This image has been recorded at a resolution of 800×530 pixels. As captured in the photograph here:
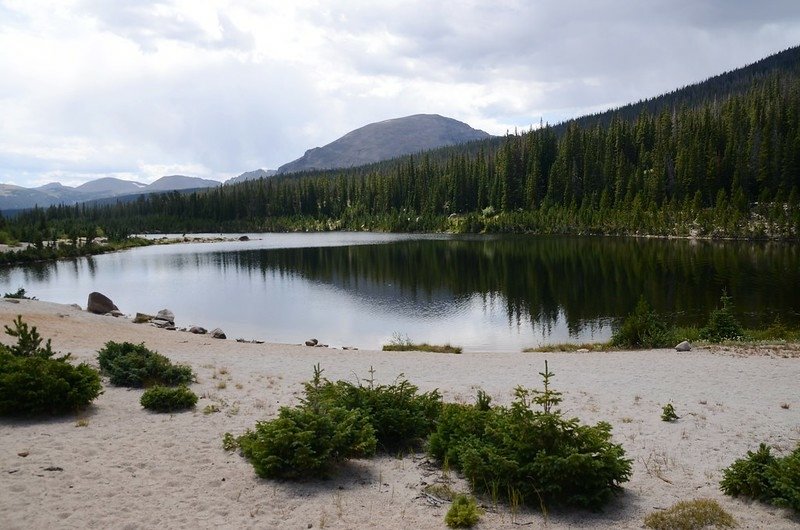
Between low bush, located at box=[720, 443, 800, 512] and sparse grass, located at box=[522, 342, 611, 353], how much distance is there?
16.8 meters

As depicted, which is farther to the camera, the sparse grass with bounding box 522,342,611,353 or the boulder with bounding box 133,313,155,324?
the boulder with bounding box 133,313,155,324

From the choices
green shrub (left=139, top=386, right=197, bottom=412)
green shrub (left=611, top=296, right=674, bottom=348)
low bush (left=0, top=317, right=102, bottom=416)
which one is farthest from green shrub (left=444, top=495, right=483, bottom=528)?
green shrub (left=611, top=296, right=674, bottom=348)

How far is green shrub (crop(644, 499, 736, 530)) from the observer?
731 cm

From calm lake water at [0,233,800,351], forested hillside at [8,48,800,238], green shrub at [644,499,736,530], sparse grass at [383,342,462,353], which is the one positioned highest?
forested hillside at [8,48,800,238]

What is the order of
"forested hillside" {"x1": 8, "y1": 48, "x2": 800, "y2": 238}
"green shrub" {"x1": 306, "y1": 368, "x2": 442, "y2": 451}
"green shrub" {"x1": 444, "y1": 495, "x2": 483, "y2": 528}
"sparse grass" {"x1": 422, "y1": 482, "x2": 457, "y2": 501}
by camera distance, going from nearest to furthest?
"green shrub" {"x1": 444, "y1": 495, "x2": 483, "y2": 528}, "sparse grass" {"x1": 422, "y1": 482, "x2": 457, "y2": 501}, "green shrub" {"x1": 306, "y1": 368, "x2": 442, "y2": 451}, "forested hillside" {"x1": 8, "y1": 48, "x2": 800, "y2": 238}

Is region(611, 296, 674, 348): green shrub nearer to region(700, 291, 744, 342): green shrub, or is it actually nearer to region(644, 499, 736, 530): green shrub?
region(700, 291, 744, 342): green shrub

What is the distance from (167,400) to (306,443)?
618 centimetres

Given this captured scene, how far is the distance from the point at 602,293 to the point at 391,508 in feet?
123

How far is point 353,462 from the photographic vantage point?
33.9 feet

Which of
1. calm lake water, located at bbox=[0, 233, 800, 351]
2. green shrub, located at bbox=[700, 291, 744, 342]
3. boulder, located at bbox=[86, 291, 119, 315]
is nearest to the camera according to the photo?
green shrub, located at bbox=[700, 291, 744, 342]

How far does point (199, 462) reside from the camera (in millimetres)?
10016

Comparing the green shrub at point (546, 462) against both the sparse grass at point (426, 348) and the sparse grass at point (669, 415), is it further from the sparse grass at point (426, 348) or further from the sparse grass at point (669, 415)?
the sparse grass at point (426, 348)

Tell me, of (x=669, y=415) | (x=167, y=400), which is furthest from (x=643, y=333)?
(x=167, y=400)

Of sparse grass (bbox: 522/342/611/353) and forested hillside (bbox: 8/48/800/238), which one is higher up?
forested hillside (bbox: 8/48/800/238)
